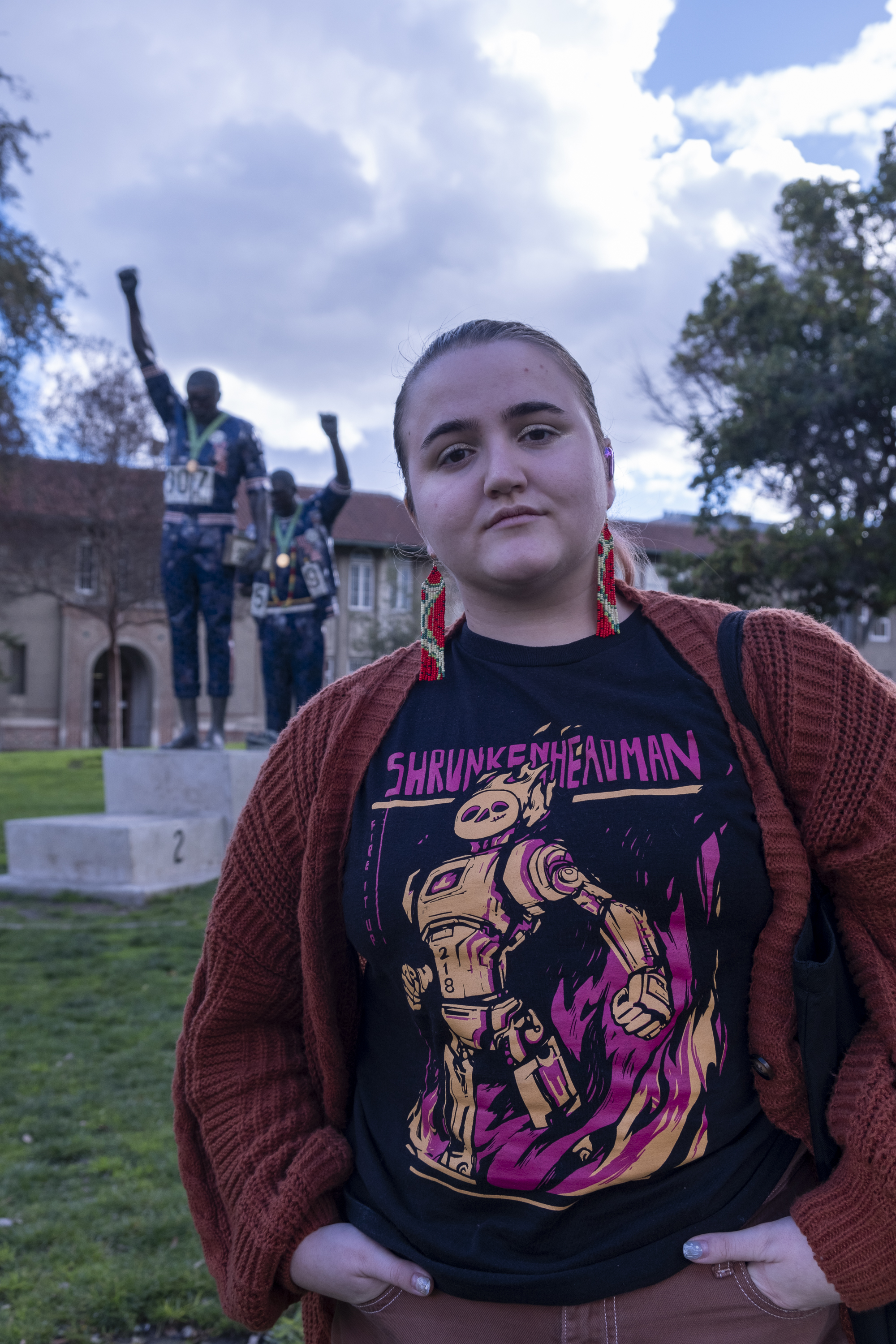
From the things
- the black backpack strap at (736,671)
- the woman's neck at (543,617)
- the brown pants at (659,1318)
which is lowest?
the brown pants at (659,1318)

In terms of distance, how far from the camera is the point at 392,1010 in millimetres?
1426

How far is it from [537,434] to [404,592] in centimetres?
2903

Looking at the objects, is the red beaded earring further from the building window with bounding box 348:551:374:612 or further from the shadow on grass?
the building window with bounding box 348:551:374:612

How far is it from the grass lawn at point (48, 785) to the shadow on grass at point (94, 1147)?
13.2 ft

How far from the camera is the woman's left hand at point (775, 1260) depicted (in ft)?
3.98

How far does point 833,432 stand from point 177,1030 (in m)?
14.6

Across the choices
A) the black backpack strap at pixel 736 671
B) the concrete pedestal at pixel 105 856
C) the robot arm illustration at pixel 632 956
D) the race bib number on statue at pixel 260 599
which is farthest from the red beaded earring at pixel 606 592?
the race bib number on statue at pixel 260 599

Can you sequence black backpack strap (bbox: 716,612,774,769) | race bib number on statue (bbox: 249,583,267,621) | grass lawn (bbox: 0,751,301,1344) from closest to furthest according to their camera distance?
black backpack strap (bbox: 716,612,774,769) < grass lawn (bbox: 0,751,301,1344) < race bib number on statue (bbox: 249,583,267,621)

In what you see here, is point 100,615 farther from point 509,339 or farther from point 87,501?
point 509,339

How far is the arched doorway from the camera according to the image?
33.7m

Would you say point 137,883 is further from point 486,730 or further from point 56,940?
point 486,730

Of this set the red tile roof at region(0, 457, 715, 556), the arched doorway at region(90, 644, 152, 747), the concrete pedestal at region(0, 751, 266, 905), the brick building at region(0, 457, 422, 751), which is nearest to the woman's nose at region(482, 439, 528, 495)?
the concrete pedestal at region(0, 751, 266, 905)

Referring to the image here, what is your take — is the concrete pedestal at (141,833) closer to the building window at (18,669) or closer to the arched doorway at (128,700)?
the building window at (18,669)

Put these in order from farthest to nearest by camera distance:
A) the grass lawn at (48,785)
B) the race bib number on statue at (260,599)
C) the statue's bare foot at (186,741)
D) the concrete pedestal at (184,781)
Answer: the grass lawn at (48,785) < the race bib number on statue at (260,599) < the statue's bare foot at (186,741) < the concrete pedestal at (184,781)
